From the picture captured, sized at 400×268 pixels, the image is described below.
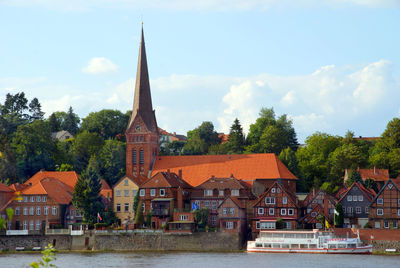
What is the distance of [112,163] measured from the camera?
108 metres

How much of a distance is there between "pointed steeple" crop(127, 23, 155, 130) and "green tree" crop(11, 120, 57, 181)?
18.4 metres

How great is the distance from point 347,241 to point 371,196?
14.0 meters

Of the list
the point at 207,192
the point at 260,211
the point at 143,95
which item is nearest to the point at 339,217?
the point at 260,211

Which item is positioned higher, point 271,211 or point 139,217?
point 271,211

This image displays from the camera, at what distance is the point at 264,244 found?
74.9 meters

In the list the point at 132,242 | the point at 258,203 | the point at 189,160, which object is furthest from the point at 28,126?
the point at 258,203

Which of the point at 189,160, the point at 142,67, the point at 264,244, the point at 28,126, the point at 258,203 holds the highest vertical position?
the point at 142,67

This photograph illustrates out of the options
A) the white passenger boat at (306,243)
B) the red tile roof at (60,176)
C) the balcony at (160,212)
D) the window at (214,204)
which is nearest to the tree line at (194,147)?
the red tile roof at (60,176)

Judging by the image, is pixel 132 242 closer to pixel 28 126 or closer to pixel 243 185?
pixel 243 185

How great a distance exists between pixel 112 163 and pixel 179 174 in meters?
19.6

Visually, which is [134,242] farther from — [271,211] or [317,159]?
[317,159]

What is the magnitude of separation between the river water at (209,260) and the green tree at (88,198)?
10.7m

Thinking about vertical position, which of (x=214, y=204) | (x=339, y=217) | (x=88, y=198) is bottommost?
(x=339, y=217)

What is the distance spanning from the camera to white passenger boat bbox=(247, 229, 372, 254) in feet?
234
